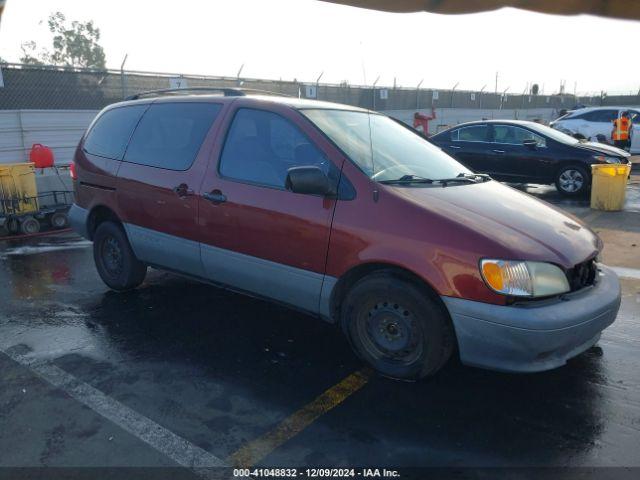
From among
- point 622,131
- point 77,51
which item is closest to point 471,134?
point 622,131

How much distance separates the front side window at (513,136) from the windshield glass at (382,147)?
273 inches

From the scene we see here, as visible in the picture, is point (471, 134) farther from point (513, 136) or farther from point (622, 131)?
point (622, 131)

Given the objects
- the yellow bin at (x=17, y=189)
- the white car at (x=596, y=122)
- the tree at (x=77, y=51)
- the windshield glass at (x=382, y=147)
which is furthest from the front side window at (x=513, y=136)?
the tree at (x=77, y=51)

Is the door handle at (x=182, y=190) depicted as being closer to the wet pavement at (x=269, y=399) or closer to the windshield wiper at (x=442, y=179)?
the wet pavement at (x=269, y=399)

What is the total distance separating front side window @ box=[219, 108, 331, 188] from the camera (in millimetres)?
3861

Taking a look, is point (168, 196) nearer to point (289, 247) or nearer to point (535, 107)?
point (289, 247)

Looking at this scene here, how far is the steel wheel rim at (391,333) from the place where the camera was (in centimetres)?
337

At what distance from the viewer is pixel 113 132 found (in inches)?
205

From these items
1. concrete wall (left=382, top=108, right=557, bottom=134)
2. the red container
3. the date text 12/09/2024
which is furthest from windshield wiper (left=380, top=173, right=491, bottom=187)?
concrete wall (left=382, top=108, right=557, bottom=134)

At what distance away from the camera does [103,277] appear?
539cm

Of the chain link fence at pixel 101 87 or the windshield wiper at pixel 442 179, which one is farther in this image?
the chain link fence at pixel 101 87

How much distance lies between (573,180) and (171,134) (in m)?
8.22

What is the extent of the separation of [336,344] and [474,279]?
1.41 metres

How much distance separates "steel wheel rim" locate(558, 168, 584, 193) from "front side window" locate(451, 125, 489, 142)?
172 cm
